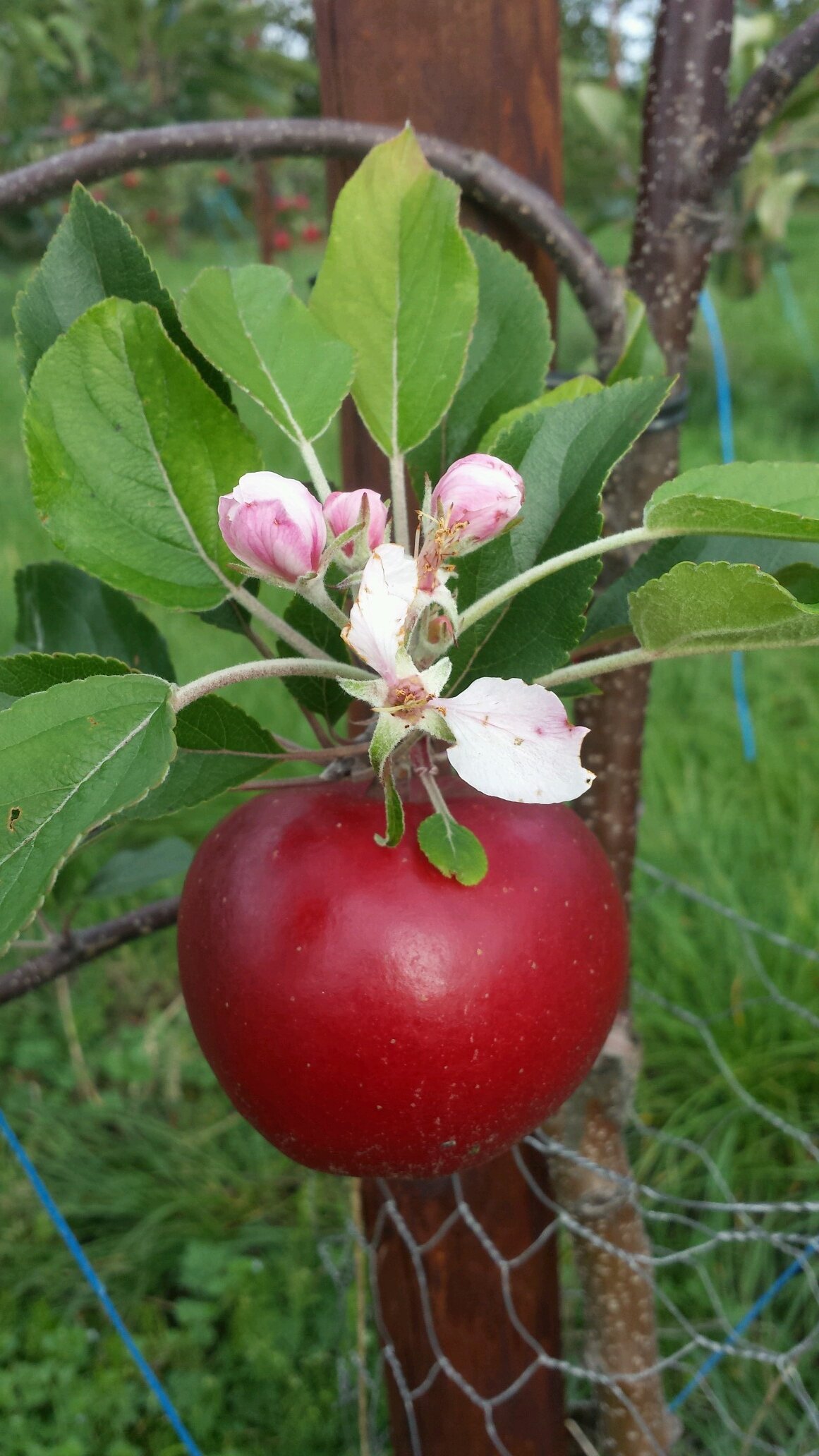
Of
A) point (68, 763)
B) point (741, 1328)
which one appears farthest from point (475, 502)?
point (741, 1328)

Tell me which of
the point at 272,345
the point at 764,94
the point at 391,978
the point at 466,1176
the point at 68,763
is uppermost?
the point at 764,94

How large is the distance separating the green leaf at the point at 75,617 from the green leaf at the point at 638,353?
258mm

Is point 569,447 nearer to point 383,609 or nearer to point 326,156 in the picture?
point 383,609

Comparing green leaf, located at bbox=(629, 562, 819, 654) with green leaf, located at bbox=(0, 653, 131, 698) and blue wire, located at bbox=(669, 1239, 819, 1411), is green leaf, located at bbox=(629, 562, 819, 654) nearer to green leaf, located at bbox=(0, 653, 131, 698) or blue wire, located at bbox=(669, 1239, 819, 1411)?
green leaf, located at bbox=(0, 653, 131, 698)

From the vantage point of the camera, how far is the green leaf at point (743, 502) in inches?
13.3

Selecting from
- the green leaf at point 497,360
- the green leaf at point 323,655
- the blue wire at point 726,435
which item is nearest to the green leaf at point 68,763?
the green leaf at point 323,655

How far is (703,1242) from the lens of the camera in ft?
4.39

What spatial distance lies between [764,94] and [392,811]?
0.49 meters

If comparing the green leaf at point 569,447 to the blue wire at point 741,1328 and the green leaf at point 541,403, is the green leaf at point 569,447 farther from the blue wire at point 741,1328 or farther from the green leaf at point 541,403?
the blue wire at point 741,1328

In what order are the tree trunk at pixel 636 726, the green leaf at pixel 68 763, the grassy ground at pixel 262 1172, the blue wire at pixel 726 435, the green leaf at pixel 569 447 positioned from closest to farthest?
the green leaf at pixel 68 763
the green leaf at pixel 569 447
the tree trunk at pixel 636 726
the grassy ground at pixel 262 1172
the blue wire at pixel 726 435

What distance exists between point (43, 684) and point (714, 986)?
1277mm

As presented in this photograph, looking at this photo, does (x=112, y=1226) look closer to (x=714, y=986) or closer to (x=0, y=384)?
(x=714, y=986)

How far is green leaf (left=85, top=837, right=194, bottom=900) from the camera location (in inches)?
31.5

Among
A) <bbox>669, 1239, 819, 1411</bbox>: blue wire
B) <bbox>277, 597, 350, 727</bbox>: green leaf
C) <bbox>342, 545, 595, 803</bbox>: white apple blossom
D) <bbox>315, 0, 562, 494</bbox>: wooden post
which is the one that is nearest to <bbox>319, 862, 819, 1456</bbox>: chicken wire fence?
<bbox>669, 1239, 819, 1411</bbox>: blue wire
